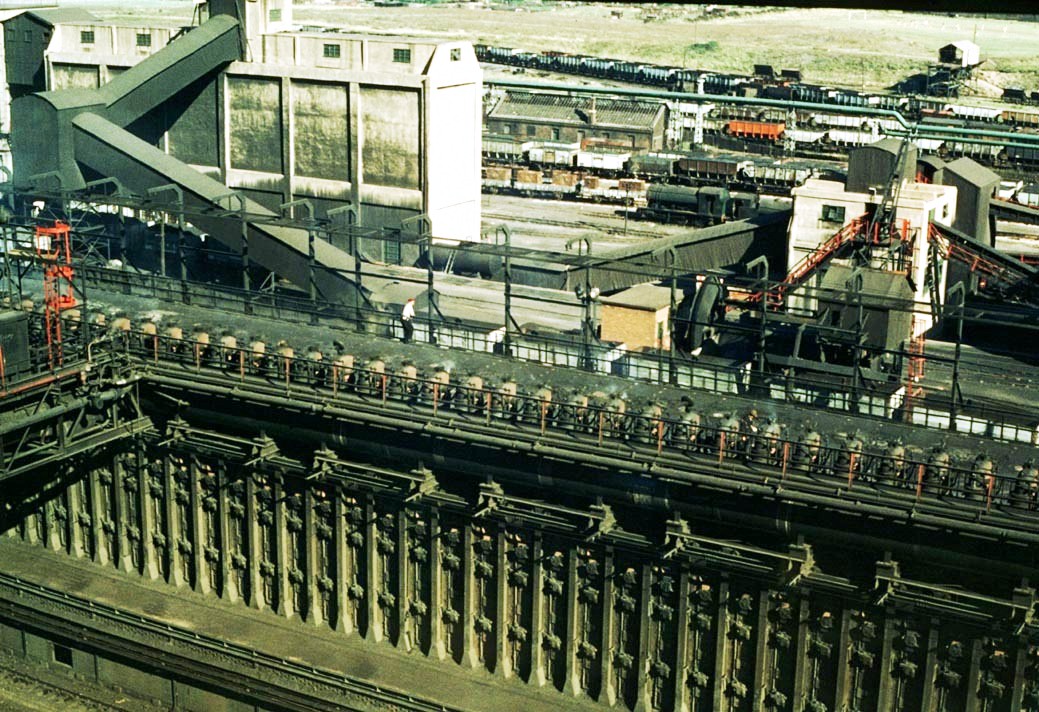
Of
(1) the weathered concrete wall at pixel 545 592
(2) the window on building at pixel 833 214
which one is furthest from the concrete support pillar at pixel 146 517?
(2) the window on building at pixel 833 214

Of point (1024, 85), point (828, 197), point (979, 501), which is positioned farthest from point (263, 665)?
point (1024, 85)

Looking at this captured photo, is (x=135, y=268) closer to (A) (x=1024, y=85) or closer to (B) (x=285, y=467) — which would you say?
(B) (x=285, y=467)

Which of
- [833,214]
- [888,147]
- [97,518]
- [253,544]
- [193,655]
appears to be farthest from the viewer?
[833,214]

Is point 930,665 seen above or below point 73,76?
below

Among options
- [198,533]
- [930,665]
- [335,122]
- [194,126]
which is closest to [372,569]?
[198,533]

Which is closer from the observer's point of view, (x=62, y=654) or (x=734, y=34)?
(x=62, y=654)

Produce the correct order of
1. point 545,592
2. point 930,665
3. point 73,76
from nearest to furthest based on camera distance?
point 930,665 → point 545,592 → point 73,76

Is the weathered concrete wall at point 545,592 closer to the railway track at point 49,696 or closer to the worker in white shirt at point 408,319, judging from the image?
the railway track at point 49,696

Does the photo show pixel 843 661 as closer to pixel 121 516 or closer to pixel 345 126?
pixel 121 516
